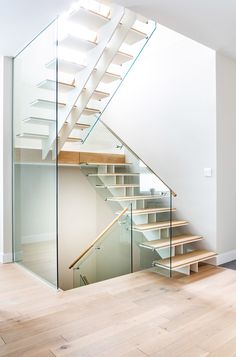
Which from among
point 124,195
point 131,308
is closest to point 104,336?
point 131,308

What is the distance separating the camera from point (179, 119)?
13.4 feet

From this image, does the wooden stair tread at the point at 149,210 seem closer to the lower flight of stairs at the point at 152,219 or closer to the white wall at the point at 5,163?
the lower flight of stairs at the point at 152,219

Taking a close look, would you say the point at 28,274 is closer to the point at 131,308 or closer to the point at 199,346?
the point at 131,308

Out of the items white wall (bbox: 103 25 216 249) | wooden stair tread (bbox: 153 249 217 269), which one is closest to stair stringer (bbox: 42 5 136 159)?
white wall (bbox: 103 25 216 249)

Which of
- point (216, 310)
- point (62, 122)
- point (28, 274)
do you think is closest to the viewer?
point (216, 310)

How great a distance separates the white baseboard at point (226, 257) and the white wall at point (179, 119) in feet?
0.58

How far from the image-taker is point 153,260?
3641 mm

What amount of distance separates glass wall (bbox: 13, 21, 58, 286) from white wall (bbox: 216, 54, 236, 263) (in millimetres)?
2079

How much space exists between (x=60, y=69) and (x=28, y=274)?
2.46m

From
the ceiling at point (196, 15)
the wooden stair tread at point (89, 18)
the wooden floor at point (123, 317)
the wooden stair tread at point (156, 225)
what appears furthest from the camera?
the wooden stair tread at point (156, 225)

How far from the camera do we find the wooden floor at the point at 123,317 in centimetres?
194

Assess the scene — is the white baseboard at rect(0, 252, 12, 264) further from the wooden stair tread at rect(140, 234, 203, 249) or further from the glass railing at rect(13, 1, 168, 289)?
the wooden stair tread at rect(140, 234, 203, 249)

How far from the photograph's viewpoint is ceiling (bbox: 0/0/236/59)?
261 centimetres

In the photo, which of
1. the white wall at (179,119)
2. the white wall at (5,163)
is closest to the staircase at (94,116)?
the white wall at (5,163)
